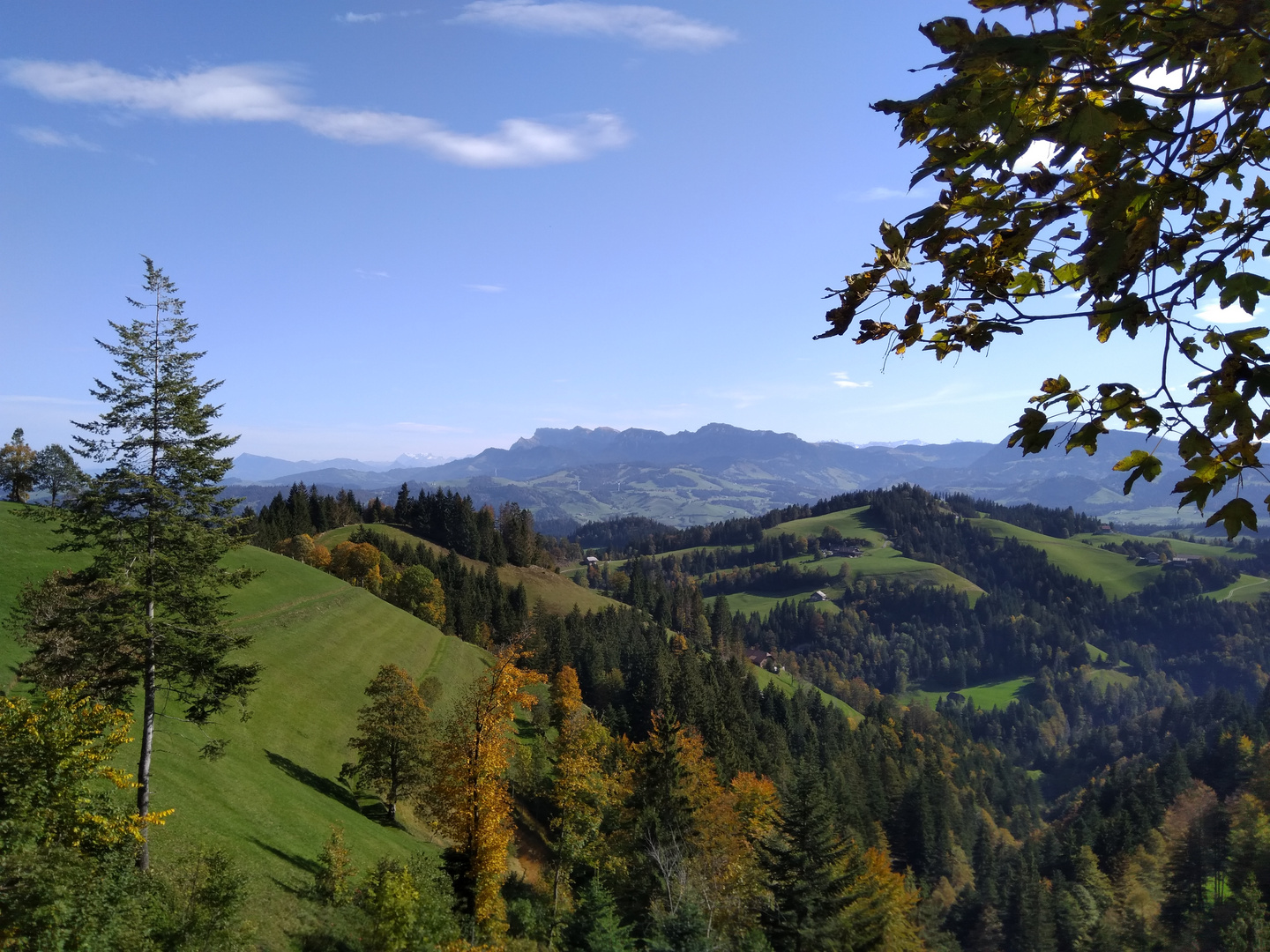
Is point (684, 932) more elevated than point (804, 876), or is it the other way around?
point (684, 932)

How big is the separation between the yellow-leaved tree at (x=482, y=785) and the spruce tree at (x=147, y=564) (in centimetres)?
880

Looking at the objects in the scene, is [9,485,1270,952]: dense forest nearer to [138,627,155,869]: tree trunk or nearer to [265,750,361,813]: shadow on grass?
[138,627,155,869]: tree trunk

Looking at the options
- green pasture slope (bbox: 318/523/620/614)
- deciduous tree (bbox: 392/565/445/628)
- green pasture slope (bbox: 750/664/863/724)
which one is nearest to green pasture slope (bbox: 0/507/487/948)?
deciduous tree (bbox: 392/565/445/628)

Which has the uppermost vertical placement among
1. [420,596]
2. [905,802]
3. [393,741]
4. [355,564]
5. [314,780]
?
[355,564]

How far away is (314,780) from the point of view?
41.9 meters

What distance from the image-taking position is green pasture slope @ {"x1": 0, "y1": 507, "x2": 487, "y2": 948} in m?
26.2

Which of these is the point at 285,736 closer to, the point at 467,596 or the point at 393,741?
the point at 393,741

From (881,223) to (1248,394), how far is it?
76.4 inches

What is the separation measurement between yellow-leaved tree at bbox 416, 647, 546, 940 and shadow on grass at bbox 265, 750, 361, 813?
17.4 m

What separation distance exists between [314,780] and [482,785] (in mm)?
21066

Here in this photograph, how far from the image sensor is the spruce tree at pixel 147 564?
18938 millimetres

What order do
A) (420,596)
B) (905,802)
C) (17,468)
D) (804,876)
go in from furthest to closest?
(420,596)
(905,802)
(17,468)
(804,876)

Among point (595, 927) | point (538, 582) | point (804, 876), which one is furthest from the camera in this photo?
point (538, 582)

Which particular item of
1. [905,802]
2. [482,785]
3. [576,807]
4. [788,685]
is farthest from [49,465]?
[788,685]
